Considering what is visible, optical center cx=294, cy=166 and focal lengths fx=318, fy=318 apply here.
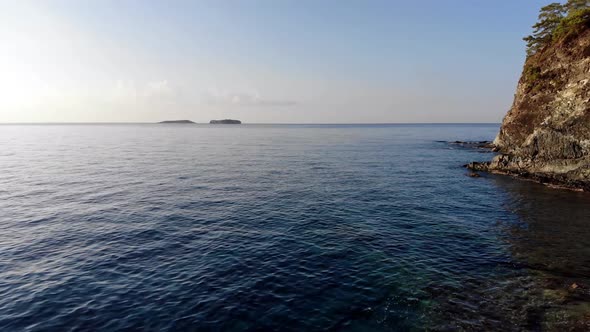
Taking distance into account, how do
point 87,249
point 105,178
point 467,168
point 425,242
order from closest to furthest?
point 87,249
point 425,242
point 105,178
point 467,168

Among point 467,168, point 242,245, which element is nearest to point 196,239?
point 242,245

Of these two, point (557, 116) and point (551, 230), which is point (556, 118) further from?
point (551, 230)

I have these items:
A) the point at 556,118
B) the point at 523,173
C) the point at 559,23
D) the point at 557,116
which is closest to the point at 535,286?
the point at 523,173

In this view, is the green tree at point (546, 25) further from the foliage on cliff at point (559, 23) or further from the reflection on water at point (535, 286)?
the reflection on water at point (535, 286)

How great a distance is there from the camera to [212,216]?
115ft

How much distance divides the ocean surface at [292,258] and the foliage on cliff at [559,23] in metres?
34.2

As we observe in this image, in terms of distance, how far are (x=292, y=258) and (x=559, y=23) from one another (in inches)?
2985

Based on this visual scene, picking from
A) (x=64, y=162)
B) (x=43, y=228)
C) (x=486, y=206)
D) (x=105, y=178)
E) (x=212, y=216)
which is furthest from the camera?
(x=64, y=162)

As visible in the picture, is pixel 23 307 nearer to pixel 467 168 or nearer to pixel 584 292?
pixel 584 292

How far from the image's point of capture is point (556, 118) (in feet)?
175

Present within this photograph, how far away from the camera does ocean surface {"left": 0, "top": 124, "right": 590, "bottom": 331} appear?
17.3 m

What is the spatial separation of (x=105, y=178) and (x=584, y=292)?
6187cm

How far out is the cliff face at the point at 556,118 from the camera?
1897 inches

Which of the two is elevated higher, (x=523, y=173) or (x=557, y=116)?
(x=557, y=116)
